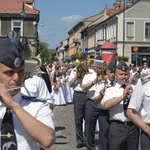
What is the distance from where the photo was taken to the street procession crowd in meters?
2.70

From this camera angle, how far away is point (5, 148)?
278 cm

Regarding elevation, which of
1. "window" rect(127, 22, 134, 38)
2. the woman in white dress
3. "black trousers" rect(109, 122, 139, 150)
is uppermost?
"window" rect(127, 22, 134, 38)

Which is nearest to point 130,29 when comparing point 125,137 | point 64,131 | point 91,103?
point 64,131

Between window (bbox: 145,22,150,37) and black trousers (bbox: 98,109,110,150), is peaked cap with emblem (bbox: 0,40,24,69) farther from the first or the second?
window (bbox: 145,22,150,37)

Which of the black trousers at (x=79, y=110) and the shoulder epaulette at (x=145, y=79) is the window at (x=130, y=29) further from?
the shoulder epaulette at (x=145, y=79)

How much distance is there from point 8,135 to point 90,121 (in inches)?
263

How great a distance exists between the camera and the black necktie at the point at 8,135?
277cm

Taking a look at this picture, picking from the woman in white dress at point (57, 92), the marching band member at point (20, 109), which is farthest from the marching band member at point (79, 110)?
the woman in white dress at point (57, 92)

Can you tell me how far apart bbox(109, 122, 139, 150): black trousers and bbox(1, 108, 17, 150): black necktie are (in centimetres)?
350

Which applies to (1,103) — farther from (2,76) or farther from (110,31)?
(110,31)

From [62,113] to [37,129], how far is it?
1429 cm

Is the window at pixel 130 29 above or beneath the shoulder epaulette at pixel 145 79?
above

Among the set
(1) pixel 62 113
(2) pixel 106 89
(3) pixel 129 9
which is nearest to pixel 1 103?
(2) pixel 106 89

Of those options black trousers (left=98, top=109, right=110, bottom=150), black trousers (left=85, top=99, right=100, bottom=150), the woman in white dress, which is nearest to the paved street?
black trousers (left=85, top=99, right=100, bottom=150)
